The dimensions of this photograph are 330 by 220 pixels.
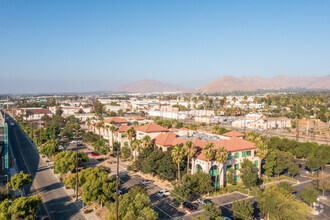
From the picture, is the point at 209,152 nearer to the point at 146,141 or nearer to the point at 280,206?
the point at 280,206

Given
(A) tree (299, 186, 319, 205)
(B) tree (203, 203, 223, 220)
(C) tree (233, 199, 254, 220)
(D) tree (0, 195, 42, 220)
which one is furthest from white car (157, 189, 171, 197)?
(A) tree (299, 186, 319, 205)

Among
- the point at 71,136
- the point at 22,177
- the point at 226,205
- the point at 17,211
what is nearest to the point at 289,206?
the point at 226,205

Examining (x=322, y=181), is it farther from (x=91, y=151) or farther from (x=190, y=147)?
(x=91, y=151)

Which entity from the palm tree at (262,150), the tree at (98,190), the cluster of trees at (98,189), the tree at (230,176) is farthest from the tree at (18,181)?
the palm tree at (262,150)

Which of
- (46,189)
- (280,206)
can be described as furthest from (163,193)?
(46,189)

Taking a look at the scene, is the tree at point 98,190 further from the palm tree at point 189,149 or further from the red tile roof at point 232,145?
the red tile roof at point 232,145

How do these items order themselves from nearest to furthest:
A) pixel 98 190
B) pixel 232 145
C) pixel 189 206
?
pixel 98 190 < pixel 189 206 < pixel 232 145
